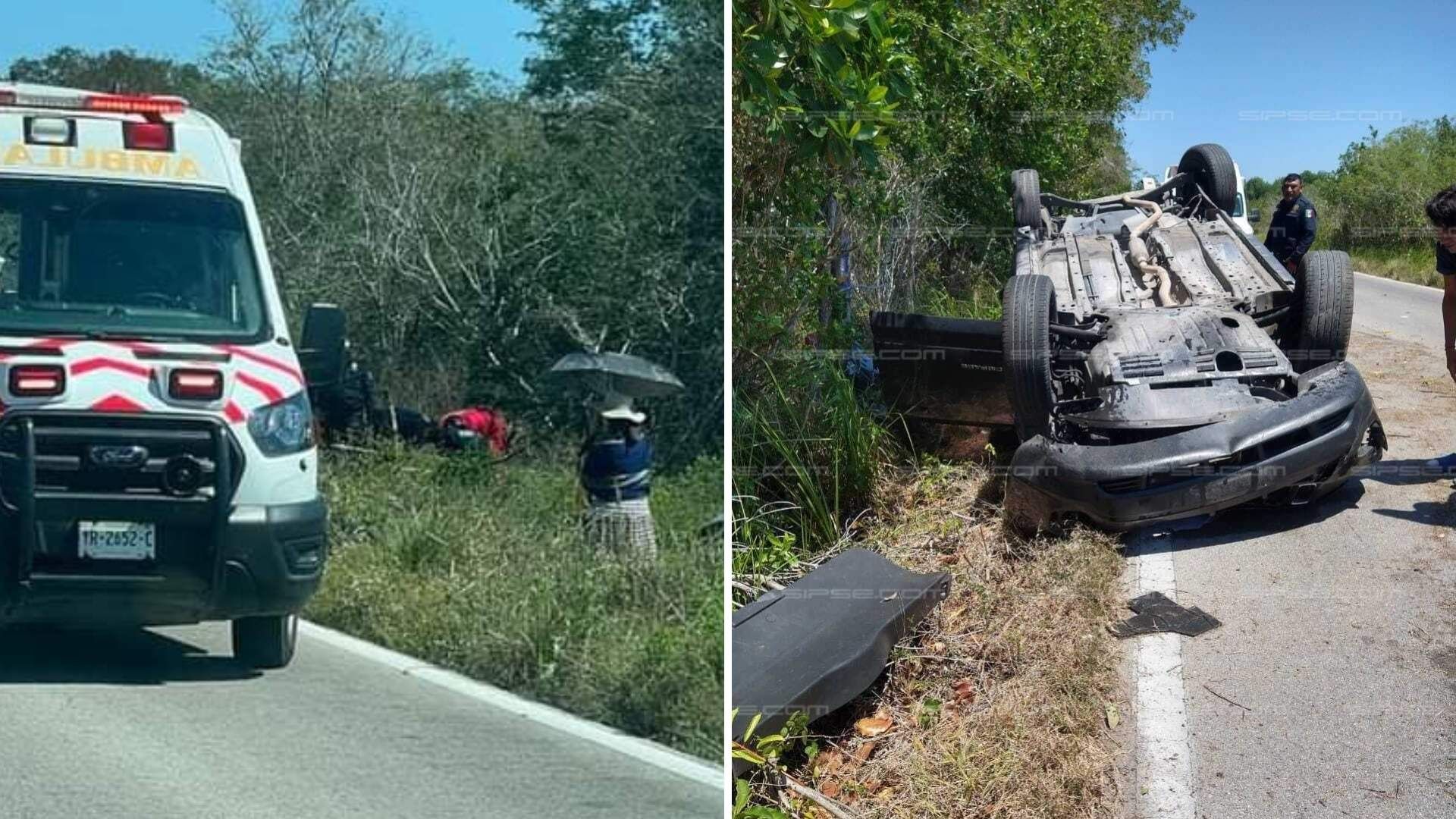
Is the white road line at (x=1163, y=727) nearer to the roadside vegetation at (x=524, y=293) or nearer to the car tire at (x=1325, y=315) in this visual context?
the car tire at (x=1325, y=315)

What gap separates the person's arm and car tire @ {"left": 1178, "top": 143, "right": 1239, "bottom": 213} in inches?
73.1

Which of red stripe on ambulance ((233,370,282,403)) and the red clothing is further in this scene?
the red clothing

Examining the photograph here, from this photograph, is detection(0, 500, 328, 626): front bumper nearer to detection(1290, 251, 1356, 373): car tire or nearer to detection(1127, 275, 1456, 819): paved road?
detection(1127, 275, 1456, 819): paved road

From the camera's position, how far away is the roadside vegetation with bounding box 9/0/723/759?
169 centimetres

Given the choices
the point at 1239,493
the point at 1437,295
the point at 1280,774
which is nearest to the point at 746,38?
the point at 1280,774

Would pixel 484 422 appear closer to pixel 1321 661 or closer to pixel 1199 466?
pixel 1321 661

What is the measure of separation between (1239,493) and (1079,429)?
827 mm

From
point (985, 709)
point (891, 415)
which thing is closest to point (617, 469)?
point (985, 709)

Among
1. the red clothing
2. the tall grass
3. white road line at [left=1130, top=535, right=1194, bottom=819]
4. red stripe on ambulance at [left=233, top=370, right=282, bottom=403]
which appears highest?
red stripe on ambulance at [left=233, top=370, right=282, bottom=403]

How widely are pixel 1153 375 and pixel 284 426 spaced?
502cm

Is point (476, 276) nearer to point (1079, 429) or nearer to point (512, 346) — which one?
point (512, 346)

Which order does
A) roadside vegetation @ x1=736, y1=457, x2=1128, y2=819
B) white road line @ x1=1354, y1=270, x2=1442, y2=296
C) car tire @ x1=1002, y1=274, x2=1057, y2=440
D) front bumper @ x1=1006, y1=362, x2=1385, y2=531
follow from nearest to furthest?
1. roadside vegetation @ x1=736, y1=457, x2=1128, y2=819
2. front bumper @ x1=1006, y1=362, x2=1385, y2=531
3. car tire @ x1=1002, y1=274, x2=1057, y2=440
4. white road line @ x1=1354, y1=270, x2=1442, y2=296

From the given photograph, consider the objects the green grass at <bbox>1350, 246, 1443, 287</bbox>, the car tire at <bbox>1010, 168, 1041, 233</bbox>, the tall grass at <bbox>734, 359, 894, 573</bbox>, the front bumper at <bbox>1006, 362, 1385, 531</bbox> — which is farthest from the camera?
the green grass at <bbox>1350, 246, 1443, 287</bbox>

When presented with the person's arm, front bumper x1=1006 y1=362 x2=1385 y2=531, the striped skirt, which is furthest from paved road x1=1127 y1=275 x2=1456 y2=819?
the striped skirt
